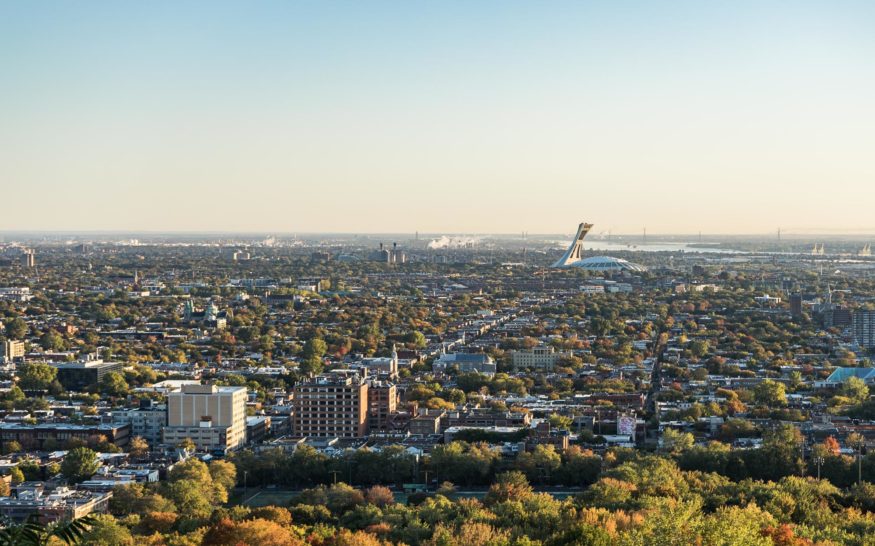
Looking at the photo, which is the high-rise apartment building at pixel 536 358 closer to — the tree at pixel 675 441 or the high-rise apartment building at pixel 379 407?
the high-rise apartment building at pixel 379 407

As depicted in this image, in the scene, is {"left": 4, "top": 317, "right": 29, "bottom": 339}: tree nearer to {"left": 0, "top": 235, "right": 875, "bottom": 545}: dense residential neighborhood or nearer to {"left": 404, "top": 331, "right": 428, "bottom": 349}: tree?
{"left": 0, "top": 235, "right": 875, "bottom": 545}: dense residential neighborhood

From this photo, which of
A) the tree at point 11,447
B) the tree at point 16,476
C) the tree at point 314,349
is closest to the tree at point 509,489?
the tree at point 16,476

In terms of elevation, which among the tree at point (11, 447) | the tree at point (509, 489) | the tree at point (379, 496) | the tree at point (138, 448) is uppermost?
the tree at point (509, 489)

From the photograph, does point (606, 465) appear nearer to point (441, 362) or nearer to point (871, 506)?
point (871, 506)

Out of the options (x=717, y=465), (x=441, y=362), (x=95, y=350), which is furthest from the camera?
(x=95, y=350)

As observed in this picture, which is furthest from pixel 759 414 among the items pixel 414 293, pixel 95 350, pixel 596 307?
pixel 414 293

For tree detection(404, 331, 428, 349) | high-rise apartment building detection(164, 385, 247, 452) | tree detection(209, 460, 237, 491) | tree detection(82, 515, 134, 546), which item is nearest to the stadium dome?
tree detection(404, 331, 428, 349)
